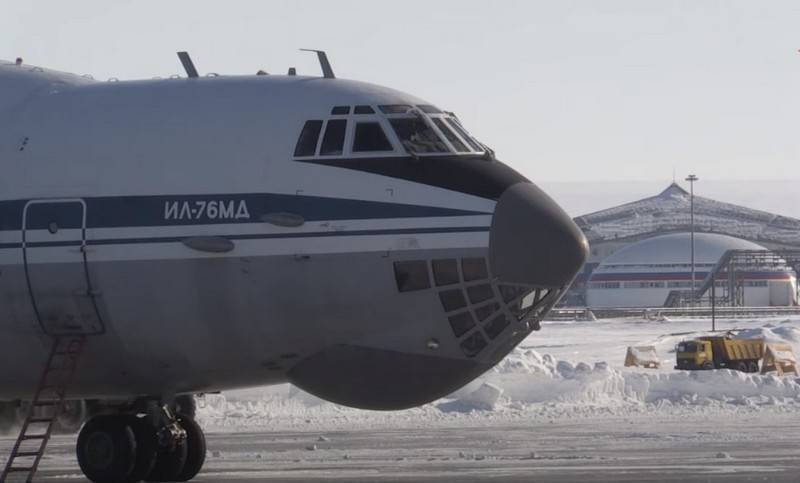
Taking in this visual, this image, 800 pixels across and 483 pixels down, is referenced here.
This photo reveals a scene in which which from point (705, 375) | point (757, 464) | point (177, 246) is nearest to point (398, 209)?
point (177, 246)

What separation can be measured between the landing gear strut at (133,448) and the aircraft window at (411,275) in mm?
3685

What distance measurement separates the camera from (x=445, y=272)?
1675 centimetres

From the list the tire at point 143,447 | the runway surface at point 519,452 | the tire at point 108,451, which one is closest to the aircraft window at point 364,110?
the tire at point 143,447

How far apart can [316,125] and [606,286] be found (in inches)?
6624

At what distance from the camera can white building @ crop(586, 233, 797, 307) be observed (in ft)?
549

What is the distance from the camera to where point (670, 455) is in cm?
→ 2402

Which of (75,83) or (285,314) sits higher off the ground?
(75,83)

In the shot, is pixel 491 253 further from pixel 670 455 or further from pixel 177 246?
pixel 670 455

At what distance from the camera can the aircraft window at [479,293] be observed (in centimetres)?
1670

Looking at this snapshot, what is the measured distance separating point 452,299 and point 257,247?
2130 mm

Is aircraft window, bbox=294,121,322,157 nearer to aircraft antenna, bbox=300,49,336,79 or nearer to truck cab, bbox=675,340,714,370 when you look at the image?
aircraft antenna, bbox=300,49,336,79

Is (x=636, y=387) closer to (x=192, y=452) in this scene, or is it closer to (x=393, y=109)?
(x=192, y=452)

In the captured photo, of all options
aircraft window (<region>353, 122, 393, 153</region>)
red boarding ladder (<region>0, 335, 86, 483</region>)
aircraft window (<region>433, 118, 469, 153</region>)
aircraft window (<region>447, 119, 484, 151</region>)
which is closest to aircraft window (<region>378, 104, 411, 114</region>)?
aircraft window (<region>353, 122, 393, 153</region>)

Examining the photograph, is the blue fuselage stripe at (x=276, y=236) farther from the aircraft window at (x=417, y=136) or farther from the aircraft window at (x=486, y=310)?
the aircraft window at (x=417, y=136)
